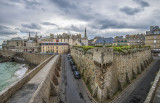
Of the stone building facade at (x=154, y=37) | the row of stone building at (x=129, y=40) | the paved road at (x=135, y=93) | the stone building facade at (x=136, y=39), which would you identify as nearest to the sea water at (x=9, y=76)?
the paved road at (x=135, y=93)

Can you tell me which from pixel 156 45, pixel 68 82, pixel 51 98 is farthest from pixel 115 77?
pixel 156 45

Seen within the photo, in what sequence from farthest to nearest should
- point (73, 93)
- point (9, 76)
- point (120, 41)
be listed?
point (120, 41)
point (9, 76)
point (73, 93)

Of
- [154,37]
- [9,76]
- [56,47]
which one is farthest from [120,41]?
[9,76]

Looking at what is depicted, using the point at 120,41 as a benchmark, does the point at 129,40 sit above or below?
above

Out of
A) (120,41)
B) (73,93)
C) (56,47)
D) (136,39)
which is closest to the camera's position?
(73,93)

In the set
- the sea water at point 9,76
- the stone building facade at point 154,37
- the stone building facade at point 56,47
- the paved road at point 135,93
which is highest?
the stone building facade at point 154,37

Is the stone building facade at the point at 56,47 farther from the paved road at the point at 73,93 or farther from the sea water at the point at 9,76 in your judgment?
the paved road at the point at 73,93

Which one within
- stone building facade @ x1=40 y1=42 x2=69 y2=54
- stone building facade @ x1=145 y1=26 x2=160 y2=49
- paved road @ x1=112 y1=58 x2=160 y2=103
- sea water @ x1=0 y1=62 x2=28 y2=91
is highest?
stone building facade @ x1=145 y1=26 x2=160 y2=49

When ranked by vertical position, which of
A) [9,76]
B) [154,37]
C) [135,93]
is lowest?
[9,76]

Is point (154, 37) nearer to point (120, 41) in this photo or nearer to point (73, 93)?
point (120, 41)

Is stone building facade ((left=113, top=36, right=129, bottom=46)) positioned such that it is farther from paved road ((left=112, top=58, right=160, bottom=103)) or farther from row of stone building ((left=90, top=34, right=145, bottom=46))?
paved road ((left=112, top=58, right=160, bottom=103))

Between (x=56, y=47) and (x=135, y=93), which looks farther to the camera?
(x=56, y=47)

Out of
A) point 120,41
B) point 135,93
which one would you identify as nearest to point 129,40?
point 120,41

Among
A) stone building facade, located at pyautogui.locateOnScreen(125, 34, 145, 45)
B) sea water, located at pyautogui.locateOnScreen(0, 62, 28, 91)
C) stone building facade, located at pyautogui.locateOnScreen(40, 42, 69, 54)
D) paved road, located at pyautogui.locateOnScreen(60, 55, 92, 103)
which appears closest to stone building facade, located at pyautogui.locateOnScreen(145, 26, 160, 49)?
stone building facade, located at pyautogui.locateOnScreen(125, 34, 145, 45)
